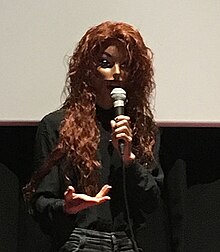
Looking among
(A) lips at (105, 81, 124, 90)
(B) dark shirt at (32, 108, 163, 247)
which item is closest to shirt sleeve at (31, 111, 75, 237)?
(B) dark shirt at (32, 108, 163, 247)

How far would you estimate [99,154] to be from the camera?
158cm

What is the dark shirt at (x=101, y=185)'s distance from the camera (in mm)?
1525

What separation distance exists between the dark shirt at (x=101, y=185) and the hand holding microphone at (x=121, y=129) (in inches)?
3.1

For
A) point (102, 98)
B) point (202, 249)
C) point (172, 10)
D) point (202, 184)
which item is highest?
point (172, 10)

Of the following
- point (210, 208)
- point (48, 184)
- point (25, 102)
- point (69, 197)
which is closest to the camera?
point (69, 197)

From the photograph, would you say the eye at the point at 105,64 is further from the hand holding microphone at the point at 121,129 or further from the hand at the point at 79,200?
the hand at the point at 79,200

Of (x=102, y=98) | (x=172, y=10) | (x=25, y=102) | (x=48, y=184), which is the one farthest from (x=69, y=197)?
(x=172, y=10)

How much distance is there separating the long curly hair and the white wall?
141mm

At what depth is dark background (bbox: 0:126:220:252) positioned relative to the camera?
182 centimetres

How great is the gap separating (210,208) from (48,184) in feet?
1.75

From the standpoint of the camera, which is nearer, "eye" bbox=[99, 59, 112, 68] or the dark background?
"eye" bbox=[99, 59, 112, 68]

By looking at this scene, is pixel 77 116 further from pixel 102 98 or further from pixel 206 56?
pixel 206 56

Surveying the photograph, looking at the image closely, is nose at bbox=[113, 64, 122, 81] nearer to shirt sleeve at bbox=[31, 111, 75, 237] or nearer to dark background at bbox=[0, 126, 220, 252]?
shirt sleeve at bbox=[31, 111, 75, 237]

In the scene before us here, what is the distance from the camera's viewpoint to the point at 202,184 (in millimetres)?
1892
